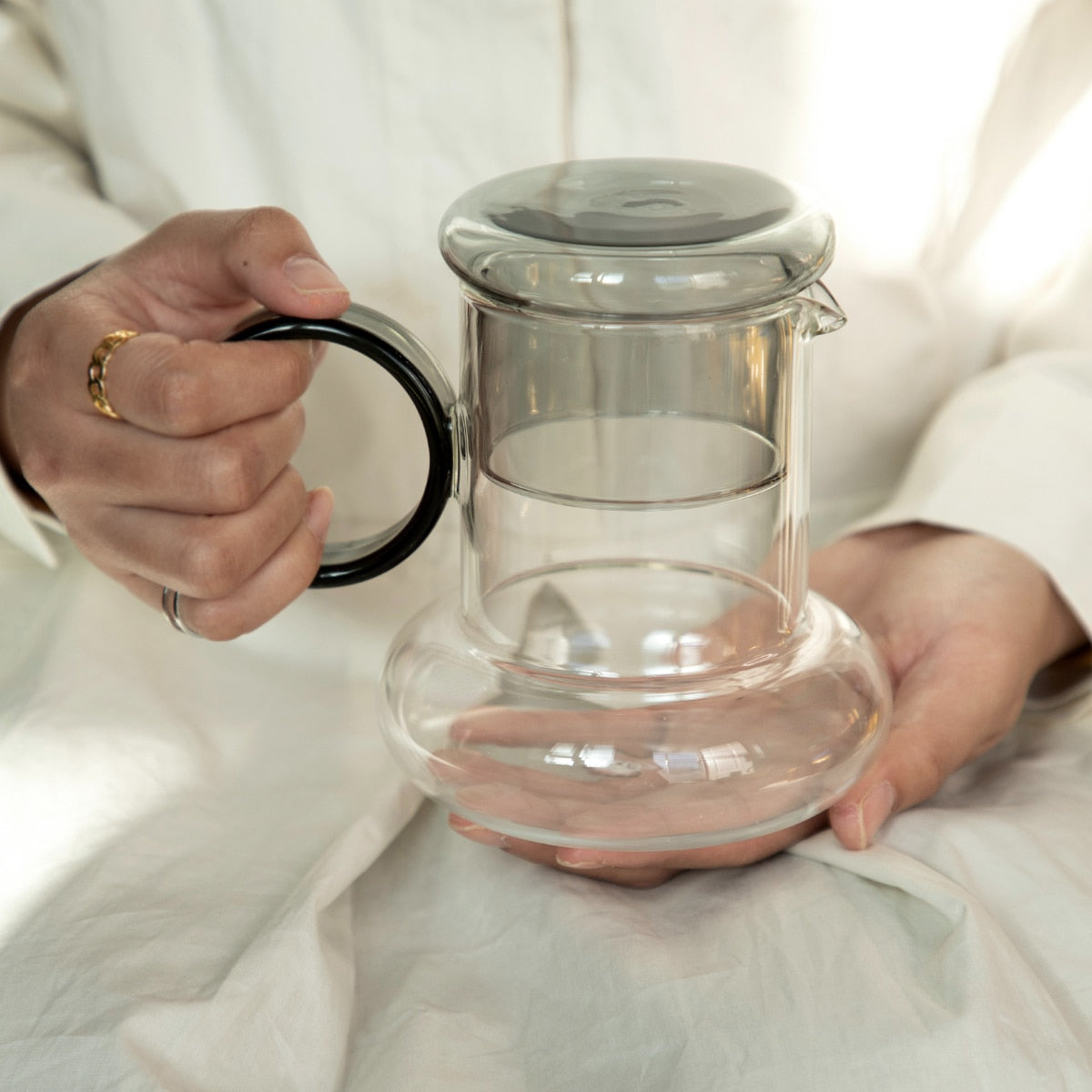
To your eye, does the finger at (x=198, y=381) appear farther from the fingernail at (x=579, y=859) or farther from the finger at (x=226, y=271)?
the fingernail at (x=579, y=859)

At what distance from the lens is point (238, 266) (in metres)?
0.37

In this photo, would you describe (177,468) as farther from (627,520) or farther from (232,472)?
(627,520)

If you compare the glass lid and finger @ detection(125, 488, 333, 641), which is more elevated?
the glass lid

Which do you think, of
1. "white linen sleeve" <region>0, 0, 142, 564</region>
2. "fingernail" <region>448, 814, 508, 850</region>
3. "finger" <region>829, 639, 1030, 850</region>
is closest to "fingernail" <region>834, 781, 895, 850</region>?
"finger" <region>829, 639, 1030, 850</region>

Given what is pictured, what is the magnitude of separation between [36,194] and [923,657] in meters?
0.43

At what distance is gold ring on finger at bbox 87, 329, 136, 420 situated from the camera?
1.22 feet

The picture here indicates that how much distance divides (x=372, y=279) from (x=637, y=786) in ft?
1.03

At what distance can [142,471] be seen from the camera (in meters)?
0.38

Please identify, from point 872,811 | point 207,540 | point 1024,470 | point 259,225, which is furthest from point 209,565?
point 1024,470

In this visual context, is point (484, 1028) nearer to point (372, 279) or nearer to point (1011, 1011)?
Result: point (1011, 1011)

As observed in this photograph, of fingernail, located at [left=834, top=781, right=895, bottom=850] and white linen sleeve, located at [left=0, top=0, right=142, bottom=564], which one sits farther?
white linen sleeve, located at [left=0, top=0, right=142, bottom=564]

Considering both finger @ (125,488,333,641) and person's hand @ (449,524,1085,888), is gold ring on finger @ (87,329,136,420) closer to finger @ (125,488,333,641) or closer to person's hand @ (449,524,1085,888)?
finger @ (125,488,333,641)

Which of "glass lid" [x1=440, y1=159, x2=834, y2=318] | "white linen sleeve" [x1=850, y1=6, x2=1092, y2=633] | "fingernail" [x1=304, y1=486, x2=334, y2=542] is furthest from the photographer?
"white linen sleeve" [x1=850, y1=6, x2=1092, y2=633]

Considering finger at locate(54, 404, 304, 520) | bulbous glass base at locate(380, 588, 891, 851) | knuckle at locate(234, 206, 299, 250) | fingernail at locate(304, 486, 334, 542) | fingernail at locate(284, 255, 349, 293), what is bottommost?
bulbous glass base at locate(380, 588, 891, 851)
